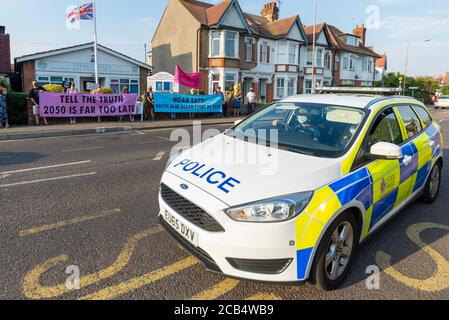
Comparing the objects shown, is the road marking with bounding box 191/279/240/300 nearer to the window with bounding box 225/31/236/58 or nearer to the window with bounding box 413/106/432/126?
the window with bounding box 413/106/432/126

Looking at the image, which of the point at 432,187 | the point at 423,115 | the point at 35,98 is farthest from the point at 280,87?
Answer: the point at 432,187

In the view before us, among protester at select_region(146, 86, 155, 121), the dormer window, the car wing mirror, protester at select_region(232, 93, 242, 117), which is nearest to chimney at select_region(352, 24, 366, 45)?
the dormer window

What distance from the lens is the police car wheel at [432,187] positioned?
486 centimetres

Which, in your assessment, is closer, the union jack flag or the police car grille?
the police car grille

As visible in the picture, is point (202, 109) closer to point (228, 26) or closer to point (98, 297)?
point (228, 26)

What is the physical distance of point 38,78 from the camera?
75.4 feet

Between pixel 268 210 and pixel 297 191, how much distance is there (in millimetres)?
282

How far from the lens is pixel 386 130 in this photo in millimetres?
3711

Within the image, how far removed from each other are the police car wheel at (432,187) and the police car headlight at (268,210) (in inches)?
130

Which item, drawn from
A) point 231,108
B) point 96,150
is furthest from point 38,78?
point 96,150

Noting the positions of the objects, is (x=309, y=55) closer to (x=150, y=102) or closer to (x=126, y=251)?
(x=150, y=102)

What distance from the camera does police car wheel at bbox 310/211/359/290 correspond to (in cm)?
262

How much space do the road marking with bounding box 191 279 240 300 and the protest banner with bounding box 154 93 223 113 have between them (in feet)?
49.5
